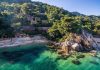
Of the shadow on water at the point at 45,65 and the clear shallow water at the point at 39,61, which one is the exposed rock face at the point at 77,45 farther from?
the shadow on water at the point at 45,65

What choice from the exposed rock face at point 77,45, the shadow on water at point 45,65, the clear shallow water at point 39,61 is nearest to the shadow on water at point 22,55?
the clear shallow water at point 39,61

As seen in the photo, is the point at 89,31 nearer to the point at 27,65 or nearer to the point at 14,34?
the point at 14,34

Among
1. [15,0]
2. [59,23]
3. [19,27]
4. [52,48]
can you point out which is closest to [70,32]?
[59,23]

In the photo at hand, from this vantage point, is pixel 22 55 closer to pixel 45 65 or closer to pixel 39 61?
pixel 39 61

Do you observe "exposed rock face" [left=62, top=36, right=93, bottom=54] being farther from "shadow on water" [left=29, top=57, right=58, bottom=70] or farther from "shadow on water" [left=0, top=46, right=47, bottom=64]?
"shadow on water" [left=29, top=57, right=58, bottom=70]

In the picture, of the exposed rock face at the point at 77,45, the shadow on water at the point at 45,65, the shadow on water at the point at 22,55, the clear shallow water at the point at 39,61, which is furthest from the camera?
the exposed rock face at the point at 77,45

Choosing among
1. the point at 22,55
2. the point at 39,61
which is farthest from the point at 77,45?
the point at 22,55

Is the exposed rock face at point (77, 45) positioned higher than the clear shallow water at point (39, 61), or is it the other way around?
the exposed rock face at point (77, 45)

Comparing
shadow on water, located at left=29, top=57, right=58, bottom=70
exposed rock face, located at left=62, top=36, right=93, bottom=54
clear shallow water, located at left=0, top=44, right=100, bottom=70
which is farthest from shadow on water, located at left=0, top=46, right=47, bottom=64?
exposed rock face, located at left=62, top=36, right=93, bottom=54
